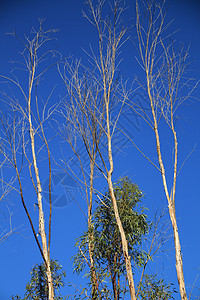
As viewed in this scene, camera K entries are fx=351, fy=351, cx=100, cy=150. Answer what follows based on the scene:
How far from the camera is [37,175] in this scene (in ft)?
16.7

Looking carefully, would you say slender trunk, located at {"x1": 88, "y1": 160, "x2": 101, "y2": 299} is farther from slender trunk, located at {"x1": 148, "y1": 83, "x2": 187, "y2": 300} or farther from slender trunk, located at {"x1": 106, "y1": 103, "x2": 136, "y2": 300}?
slender trunk, located at {"x1": 148, "y1": 83, "x2": 187, "y2": 300}

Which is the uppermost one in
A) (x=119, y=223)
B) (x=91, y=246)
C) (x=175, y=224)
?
(x=91, y=246)

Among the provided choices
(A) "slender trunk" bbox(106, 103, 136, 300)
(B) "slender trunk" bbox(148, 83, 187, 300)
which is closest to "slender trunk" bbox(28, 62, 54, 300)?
(A) "slender trunk" bbox(106, 103, 136, 300)

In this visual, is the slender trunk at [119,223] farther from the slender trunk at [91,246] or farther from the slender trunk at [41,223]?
the slender trunk at [91,246]

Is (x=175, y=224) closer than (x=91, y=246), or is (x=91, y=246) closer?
(x=175, y=224)

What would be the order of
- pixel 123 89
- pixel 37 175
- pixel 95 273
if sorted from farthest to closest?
pixel 95 273, pixel 123 89, pixel 37 175

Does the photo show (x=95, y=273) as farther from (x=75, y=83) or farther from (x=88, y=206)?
(x=75, y=83)

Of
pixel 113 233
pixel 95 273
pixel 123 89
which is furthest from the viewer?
pixel 113 233

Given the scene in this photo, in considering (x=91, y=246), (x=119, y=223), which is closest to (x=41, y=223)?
(x=119, y=223)

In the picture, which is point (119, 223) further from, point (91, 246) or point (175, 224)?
point (91, 246)

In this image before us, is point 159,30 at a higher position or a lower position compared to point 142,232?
higher

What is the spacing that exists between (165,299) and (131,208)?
1.67 meters

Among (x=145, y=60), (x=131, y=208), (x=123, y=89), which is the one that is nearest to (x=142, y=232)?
(x=131, y=208)

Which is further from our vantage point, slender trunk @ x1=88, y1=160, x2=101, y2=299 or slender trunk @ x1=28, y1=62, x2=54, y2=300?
slender trunk @ x1=88, y1=160, x2=101, y2=299
